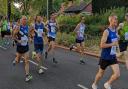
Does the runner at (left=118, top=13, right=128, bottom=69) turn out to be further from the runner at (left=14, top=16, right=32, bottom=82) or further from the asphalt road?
the runner at (left=14, top=16, right=32, bottom=82)

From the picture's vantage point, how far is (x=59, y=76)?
1336cm

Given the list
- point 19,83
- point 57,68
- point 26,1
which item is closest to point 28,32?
point 19,83

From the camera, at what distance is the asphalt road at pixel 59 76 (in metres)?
11.7

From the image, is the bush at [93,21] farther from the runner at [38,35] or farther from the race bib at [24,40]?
the race bib at [24,40]

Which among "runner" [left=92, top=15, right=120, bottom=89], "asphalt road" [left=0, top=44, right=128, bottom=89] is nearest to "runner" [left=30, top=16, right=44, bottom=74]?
"asphalt road" [left=0, top=44, right=128, bottom=89]

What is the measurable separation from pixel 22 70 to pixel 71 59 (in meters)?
3.81

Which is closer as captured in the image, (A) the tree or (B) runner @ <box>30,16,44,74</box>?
(B) runner @ <box>30,16,44,74</box>

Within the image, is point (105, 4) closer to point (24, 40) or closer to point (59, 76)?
point (59, 76)

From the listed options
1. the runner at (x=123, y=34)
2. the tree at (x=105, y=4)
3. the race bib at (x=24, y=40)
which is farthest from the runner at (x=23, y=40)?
the tree at (x=105, y=4)

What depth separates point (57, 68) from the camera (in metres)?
15.1

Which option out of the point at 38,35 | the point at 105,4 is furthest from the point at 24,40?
the point at 105,4

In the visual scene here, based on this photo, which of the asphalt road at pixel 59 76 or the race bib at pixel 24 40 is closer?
the asphalt road at pixel 59 76

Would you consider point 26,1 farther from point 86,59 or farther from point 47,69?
point 47,69

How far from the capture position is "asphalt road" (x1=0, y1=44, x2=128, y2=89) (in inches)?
462
